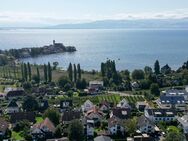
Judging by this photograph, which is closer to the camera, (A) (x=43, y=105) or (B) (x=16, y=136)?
(B) (x=16, y=136)

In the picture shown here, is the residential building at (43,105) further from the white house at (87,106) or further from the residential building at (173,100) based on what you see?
the residential building at (173,100)

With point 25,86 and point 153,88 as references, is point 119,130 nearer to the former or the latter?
point 153,88

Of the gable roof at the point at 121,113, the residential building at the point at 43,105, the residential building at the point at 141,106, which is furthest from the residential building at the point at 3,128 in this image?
the residential building at the point at 141,106

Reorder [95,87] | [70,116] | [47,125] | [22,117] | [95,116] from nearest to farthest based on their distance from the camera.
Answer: [47,125]
[70,116]
[22,117]
[95,116]
[95,87]

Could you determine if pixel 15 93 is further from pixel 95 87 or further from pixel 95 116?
pixel 95 116

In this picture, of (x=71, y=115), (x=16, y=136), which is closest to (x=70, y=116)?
(x=71, y=115)

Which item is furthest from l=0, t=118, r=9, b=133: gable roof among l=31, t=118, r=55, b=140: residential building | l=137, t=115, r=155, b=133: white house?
l=137, t=115, r=155, b=133: white house

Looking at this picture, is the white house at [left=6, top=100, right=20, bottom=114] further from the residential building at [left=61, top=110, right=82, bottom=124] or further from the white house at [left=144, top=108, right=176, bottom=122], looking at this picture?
the white house at [left=144, top=108, right=176, bottom=122]

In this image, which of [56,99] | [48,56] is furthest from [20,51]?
[56,99]

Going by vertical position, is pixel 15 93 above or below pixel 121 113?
below
